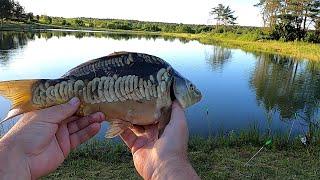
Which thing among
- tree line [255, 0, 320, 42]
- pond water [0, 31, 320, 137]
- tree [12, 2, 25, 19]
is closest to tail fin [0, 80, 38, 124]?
pond water [0, 31, 320, 137]

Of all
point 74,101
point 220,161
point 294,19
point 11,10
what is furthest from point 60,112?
point 11,10

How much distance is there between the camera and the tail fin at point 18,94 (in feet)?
7.44

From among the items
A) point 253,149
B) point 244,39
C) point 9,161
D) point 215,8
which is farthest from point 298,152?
point 215,8

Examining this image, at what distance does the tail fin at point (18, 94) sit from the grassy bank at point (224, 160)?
3669 mm

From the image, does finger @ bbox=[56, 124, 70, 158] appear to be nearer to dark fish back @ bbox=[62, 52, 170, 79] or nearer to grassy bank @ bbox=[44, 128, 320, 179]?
dark fish back @ bbox=[62, 52, 170, 79]

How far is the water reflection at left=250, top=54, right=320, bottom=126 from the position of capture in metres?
14.0

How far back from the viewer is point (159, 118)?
2574 mm

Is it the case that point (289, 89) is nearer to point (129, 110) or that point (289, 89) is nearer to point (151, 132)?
point (151, 132)

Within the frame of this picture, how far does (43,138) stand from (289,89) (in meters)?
17.5

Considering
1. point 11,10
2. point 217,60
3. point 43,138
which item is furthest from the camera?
point 11,10

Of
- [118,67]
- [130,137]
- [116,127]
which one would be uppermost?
[118,67]

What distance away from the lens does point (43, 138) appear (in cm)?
225

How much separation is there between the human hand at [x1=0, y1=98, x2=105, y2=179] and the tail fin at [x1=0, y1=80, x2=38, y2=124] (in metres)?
0.05

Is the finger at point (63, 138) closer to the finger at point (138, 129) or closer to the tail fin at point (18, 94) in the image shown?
the tail fin at point (18, 94)
